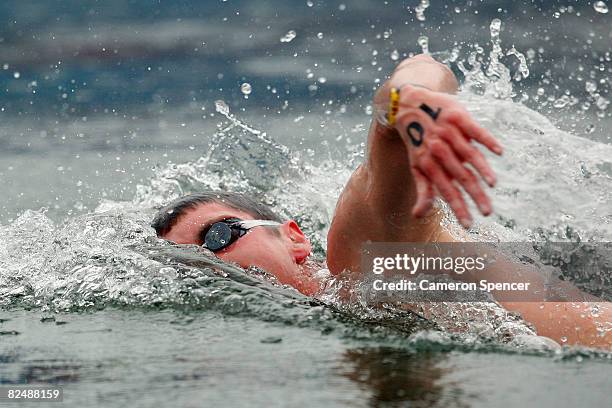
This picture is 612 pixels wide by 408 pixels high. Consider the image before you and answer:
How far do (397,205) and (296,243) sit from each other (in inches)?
30.1

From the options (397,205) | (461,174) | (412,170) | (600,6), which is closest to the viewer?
(461,174)

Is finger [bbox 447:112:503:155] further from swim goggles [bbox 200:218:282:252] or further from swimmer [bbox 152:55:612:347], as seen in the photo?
swim goggles [bbox 200:218:282:252]

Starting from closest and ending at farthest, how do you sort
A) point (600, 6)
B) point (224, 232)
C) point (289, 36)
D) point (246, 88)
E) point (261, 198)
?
1. point (224, 232)
2. point (261, 198)
3. point (600, 6)
4. point (246, 88)
5. point (289, 36)

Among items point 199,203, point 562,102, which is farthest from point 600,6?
point 199,203

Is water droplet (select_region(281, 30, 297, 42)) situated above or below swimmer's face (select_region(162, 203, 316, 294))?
above

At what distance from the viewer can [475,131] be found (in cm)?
164

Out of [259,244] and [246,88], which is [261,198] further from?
[246,88]

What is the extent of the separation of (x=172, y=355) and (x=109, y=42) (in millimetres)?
6153

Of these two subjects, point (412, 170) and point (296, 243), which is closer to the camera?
point (412, 170)

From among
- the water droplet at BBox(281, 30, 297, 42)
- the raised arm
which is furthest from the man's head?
the water droplet at BBox(281, 30, 297, 42)

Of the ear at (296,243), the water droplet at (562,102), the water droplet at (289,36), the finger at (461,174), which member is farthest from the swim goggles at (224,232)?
the water droplet at (289,36)

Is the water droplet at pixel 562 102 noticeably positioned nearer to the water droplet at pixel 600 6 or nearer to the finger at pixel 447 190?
the water droplet at pixel 600 6

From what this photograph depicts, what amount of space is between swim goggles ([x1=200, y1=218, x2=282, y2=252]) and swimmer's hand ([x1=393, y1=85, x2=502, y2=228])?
1.17 m

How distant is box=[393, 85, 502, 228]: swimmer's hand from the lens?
161cm
